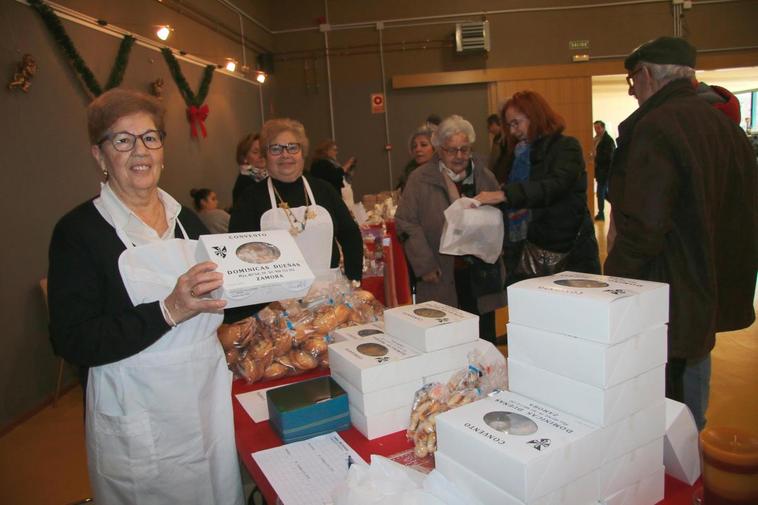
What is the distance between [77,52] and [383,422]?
169 inches

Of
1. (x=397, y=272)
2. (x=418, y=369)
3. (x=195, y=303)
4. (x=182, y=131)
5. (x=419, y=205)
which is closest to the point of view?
(x=195, y=303)

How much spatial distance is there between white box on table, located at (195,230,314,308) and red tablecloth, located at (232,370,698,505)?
0.41 m

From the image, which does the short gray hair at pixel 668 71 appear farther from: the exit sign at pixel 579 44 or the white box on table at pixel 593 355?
the exit sign at pixel 579 44

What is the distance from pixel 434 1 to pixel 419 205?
7.30 meters

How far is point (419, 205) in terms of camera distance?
10.2ft

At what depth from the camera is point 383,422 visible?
53.9 inches

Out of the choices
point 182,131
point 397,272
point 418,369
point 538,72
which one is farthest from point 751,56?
point 418,369

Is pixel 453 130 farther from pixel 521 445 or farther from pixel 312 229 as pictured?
pixel 521 445

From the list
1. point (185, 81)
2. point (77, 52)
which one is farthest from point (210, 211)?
point (185, 81)

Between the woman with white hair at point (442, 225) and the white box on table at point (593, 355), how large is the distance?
1.93m

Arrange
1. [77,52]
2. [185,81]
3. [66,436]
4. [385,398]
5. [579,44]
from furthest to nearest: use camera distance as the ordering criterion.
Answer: [579,44], [185,81], [77,52], [66,436], [385,398]

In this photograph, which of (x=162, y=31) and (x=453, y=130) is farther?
(x=162, y=31)

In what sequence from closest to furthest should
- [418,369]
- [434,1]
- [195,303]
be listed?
[195,303], [418,369], [434,1]

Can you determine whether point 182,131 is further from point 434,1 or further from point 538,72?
point 538,72
